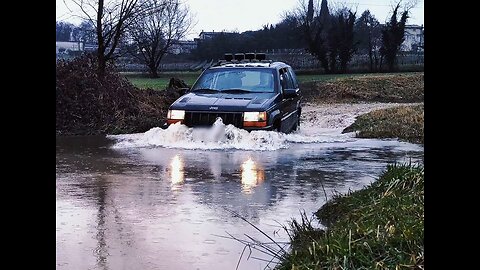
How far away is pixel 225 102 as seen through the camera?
38.8 feet

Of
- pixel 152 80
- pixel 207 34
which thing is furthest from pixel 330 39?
pixel 152 80

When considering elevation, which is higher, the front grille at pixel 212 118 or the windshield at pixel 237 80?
the windshield at pixel 237 80

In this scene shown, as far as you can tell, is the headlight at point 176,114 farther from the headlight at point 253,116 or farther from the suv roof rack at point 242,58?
the suv roof rack at point 242,58

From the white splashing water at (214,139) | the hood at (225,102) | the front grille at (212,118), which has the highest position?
the hood at (225,102)

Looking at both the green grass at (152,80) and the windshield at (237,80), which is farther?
the green grass at (152,80)

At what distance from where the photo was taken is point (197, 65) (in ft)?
160

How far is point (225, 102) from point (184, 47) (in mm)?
40233

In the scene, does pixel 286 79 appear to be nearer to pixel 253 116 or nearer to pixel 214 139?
pixel 253 116

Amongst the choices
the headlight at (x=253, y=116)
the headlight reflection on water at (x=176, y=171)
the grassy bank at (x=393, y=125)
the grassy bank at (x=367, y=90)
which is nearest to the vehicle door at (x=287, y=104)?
the headlight at (x=253, y=116)

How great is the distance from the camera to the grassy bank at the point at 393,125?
13883 millimetres

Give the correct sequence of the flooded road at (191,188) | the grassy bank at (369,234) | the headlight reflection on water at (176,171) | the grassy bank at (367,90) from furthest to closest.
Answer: the grassy bank at (367,90) → the headlight reflection on water at (176,171) → the flooded road at (191,188) → the grassy bank at (369,234)
